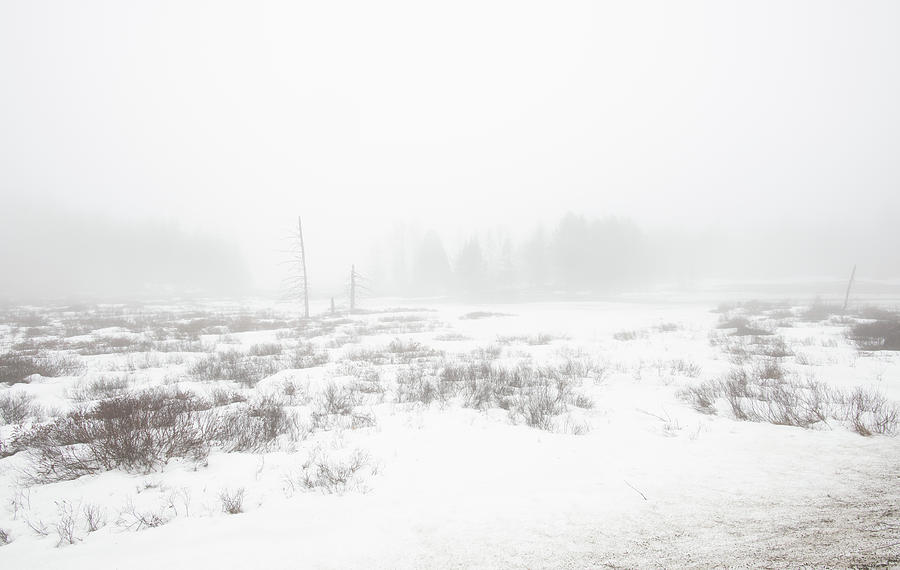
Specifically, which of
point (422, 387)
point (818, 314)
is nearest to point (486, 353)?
point (422, 387)

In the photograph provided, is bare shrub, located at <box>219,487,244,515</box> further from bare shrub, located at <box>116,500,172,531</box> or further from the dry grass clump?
the dry grass clump

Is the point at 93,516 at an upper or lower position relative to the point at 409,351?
upper

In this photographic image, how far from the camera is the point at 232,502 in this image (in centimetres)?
333

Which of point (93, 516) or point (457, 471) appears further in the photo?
point (457, 471)

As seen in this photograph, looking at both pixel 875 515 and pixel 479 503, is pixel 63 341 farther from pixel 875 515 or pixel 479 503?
pixel 875 515

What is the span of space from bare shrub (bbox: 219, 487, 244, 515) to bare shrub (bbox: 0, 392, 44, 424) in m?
5.06

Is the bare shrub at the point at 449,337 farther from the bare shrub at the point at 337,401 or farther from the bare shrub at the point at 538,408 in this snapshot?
the bare shrub at the point at 538,408

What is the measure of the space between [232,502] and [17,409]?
19.2ft

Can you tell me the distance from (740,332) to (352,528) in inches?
722

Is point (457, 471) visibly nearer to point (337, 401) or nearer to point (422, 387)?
point (337, 401)

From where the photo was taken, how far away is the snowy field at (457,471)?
2.73m

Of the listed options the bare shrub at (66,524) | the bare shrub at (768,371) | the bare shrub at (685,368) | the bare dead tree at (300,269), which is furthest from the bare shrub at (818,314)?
the bare dead tree at (300,269)

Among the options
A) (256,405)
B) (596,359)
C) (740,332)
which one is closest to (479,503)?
(256,405)

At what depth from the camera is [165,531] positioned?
2.95 meters
